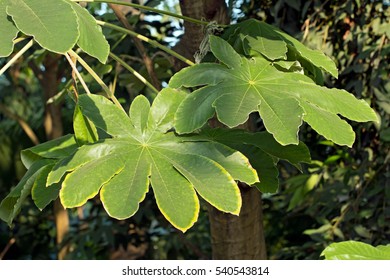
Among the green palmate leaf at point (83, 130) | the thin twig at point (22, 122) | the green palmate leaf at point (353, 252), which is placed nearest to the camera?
the green palmate leaf at point (353, 252)

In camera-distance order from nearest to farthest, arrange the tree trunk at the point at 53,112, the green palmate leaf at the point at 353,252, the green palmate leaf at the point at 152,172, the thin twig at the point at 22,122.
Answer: the green palmate leaf at the point at 353,252, the green palmate leaf at the point at 152,172, the tree trunk at the point at 53,112, the thin twig at the point at 22,122

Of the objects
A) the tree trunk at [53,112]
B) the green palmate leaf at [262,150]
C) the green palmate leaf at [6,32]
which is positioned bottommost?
the green palmate leaf at [262,150]

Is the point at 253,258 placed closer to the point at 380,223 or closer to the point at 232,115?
the point at 232,115

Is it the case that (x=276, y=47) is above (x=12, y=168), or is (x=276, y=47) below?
below

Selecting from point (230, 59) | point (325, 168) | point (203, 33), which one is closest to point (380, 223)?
point (325, 168)

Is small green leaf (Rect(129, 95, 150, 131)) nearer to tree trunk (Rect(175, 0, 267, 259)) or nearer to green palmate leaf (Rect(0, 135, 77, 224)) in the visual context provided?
green palmate leaf (Rect(0, 135, 77, 224))

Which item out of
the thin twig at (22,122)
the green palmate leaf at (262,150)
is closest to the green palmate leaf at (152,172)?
the green palmate leaf at (262,150)

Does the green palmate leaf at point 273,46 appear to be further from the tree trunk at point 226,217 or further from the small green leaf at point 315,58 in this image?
the tree trunk at point 226,217
